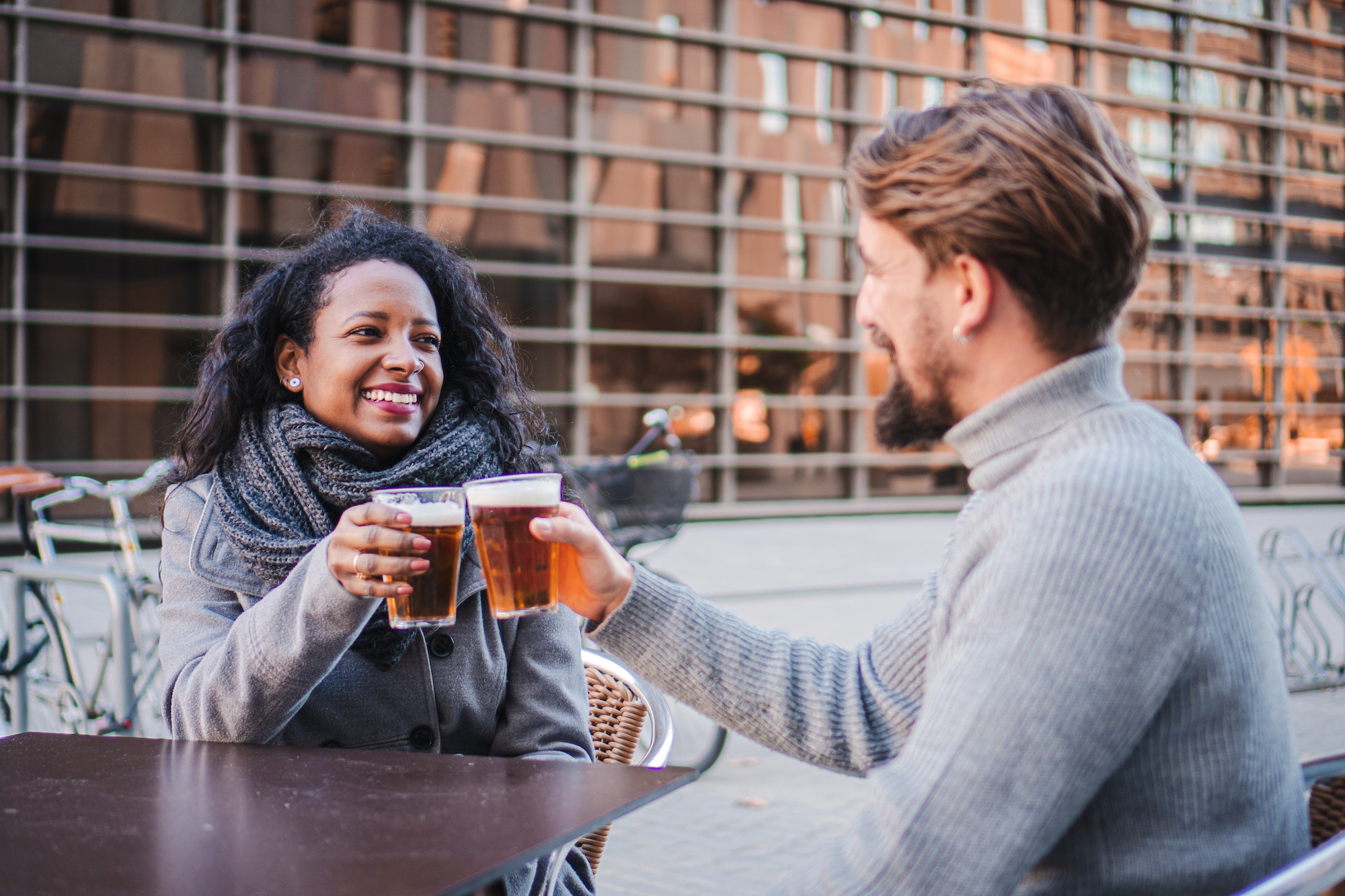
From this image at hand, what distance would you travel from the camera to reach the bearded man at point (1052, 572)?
3.89 ft

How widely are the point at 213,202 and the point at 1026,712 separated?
41.6 ft

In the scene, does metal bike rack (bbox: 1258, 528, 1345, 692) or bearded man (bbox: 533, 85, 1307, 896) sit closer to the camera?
bearded man (bbox: 533, 85, 1307, 896)

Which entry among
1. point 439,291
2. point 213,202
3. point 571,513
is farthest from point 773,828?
point 213,202

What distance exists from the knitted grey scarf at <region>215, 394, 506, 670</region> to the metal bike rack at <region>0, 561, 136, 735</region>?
1844mm

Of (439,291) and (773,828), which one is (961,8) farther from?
(439,291)

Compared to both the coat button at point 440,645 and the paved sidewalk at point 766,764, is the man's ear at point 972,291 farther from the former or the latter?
the coat button at point 440,645

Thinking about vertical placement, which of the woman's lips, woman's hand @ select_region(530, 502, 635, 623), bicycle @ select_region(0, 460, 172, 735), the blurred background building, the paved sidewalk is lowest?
the paved sidewalk

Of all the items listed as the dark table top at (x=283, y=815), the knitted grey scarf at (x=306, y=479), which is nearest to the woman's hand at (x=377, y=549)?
the dark table top at (x=283, y=815)

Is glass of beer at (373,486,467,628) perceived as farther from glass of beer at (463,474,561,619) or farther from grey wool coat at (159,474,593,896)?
grey wool coat at (159,474,593,896)

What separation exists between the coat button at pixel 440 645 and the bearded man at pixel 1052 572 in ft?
3.23

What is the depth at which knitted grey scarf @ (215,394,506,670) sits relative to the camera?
85.9 inches

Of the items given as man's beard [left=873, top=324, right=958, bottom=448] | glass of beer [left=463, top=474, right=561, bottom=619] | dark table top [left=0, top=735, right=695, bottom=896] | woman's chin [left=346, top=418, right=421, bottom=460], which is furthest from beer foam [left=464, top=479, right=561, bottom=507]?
woman's chin [left=346, top=418, right=421, bottom=460]

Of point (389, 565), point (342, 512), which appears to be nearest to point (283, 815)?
point (389, 565)

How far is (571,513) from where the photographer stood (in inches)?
70.9
